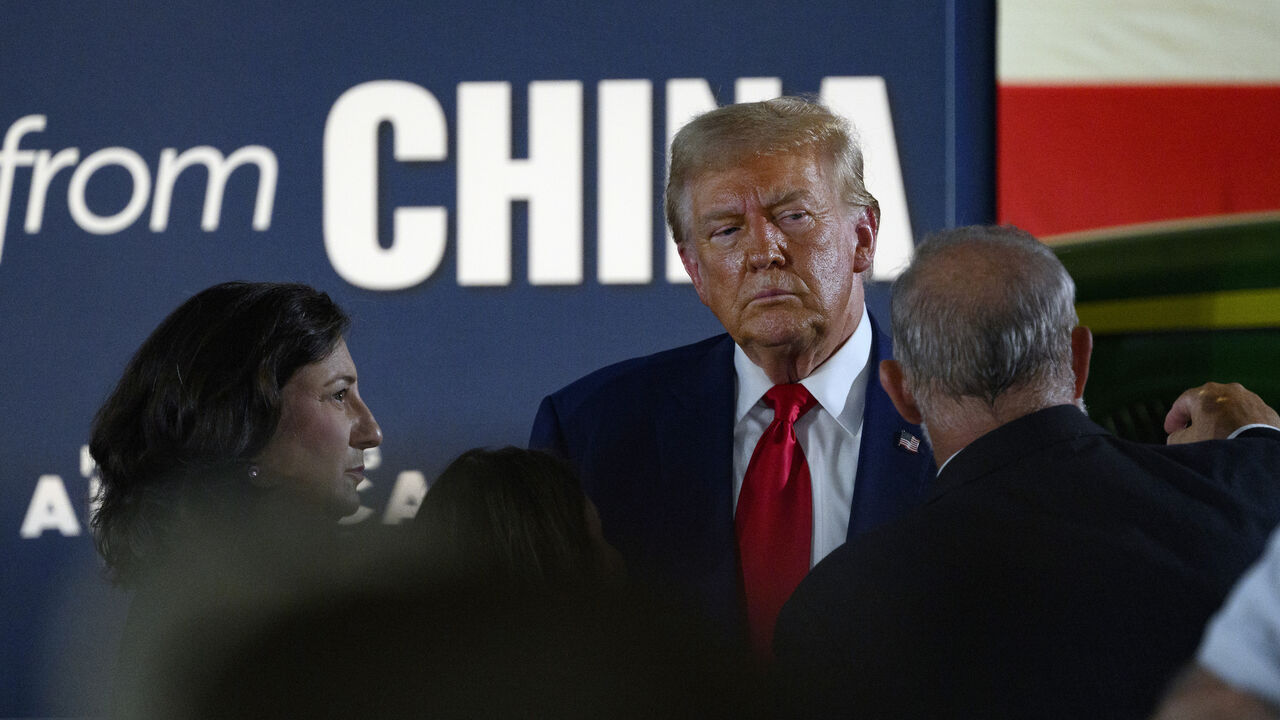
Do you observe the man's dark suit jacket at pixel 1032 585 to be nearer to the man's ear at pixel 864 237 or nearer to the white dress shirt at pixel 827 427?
the white dress shirt at pixel 827 427

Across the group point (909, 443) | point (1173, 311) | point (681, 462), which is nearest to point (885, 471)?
point (909, 443)

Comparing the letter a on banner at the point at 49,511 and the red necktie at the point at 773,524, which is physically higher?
the red necktie at the point at 773,524

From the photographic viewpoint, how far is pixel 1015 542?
1015 millimetres

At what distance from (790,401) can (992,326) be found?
0.51 m

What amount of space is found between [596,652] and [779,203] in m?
0.78

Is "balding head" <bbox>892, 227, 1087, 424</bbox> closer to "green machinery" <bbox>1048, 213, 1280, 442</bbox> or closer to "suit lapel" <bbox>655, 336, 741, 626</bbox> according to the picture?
"suit lapel" <bbox>655, 336, 741, 626</bbox>

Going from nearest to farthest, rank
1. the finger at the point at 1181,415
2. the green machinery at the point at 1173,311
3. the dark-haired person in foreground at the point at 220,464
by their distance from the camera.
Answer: the dark-haired person in foreground at the point at 220,464 → the finger at the point at 1181,415 → the green machinery at the point at 1173,311

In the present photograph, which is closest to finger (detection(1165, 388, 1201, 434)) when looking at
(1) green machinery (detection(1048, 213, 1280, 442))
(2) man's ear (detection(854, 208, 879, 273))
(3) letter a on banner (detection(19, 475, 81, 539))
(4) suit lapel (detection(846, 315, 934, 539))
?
(4) suit lapel (detection(846, 315, 934, 539))

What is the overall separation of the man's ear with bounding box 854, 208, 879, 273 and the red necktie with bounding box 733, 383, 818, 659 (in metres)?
0.25

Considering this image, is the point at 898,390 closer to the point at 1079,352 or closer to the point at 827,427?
the point at 1079,352

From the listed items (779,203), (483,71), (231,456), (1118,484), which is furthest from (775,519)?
(483,71)

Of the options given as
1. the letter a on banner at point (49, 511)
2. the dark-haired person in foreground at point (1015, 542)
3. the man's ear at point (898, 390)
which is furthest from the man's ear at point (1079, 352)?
the letter a on banner at point (49, 511)

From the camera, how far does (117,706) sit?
129 centimetres

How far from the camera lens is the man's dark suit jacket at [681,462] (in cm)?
151
